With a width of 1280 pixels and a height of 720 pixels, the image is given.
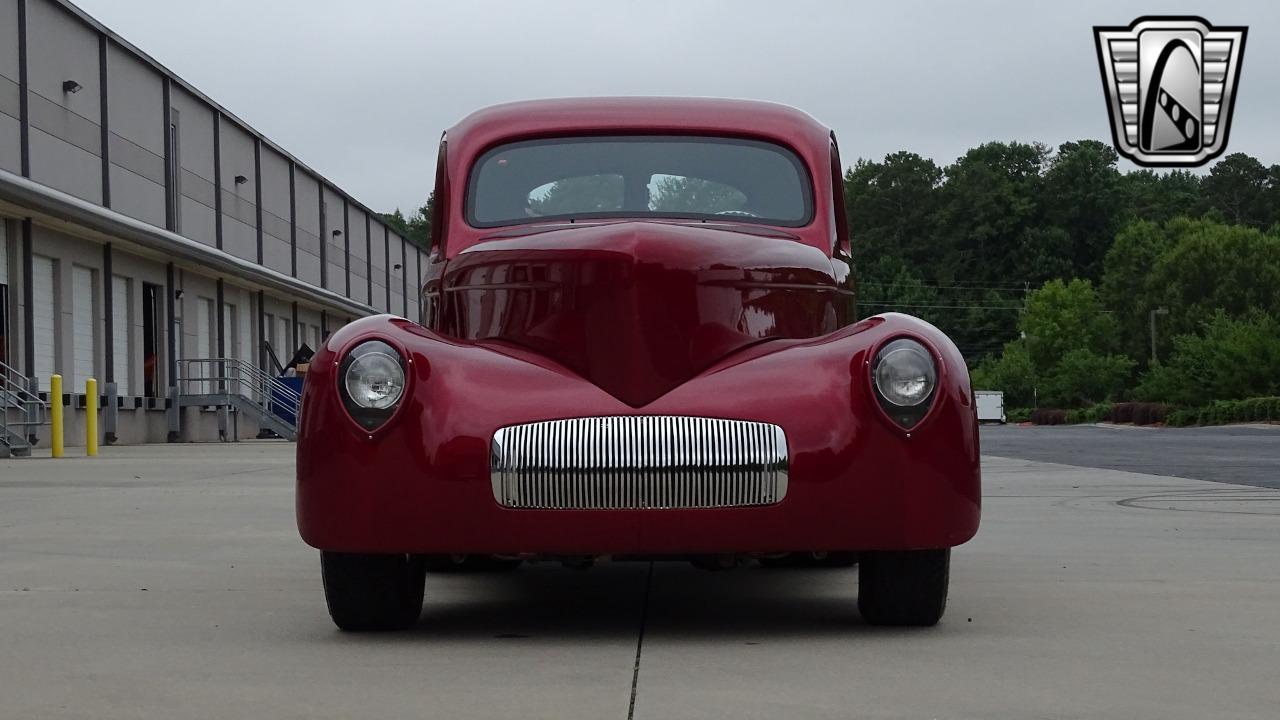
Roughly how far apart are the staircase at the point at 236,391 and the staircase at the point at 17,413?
25.1 feet

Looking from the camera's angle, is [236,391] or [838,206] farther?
[236,391]

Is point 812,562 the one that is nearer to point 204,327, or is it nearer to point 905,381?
point 905,381

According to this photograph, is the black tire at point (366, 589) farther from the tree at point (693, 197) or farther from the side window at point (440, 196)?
the tree at point (693, 197)

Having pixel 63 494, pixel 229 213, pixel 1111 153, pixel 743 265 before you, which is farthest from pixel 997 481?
pixel 1111 153

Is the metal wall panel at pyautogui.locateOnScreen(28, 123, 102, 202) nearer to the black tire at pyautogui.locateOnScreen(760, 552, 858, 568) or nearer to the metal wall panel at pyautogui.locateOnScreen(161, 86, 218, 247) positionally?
the metal wall panel at pyautogui.locateOnScreen(161, 86, 218, 247)

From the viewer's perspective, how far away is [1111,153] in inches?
5536

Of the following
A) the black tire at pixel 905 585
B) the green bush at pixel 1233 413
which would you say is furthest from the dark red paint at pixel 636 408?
the green bush at pixel 1233 413

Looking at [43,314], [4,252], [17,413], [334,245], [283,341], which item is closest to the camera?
[17,413]

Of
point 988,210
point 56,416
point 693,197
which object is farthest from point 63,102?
A: point 988,210

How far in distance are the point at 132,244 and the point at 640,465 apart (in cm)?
3277

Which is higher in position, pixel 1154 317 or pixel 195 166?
pixel 195 166

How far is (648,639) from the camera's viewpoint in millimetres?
5047

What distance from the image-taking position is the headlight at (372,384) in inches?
199

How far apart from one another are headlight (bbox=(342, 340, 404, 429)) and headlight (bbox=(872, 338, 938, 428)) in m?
1.42
